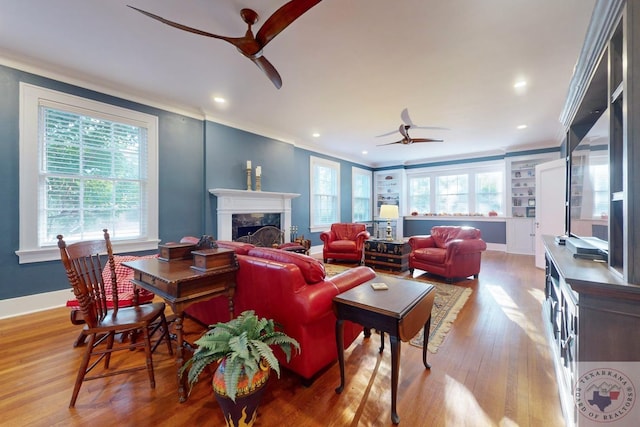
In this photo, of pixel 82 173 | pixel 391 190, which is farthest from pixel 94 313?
pixel 391 190

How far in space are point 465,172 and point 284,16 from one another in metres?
7.36

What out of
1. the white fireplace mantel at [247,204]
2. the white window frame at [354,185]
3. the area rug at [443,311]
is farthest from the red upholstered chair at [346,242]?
the white window frame at [354,185]

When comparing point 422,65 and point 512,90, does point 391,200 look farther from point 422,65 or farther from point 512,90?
point 422,65

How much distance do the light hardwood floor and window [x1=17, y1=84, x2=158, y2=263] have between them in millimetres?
1187

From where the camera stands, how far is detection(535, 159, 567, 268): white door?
4594mm

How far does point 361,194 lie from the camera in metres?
8.49

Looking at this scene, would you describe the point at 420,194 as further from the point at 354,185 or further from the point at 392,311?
the point at 392,311

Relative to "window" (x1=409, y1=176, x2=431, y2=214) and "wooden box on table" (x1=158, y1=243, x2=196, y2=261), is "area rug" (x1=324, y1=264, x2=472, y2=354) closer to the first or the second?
"wooden box on table" (x1=158, y1=243, x2=196, y2=261)

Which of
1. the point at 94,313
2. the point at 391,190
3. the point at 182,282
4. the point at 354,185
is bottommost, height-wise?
the point at 94,313

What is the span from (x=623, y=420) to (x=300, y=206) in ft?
18.3

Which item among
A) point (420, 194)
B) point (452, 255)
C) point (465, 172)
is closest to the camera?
point (452, 255)

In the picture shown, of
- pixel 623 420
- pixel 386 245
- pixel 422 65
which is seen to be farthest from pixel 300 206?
pixel 623 420

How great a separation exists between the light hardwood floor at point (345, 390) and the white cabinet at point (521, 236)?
5.02 meters

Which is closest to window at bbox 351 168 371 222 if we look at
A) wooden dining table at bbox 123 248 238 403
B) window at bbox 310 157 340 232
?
window at bbox 310 157 340 232
